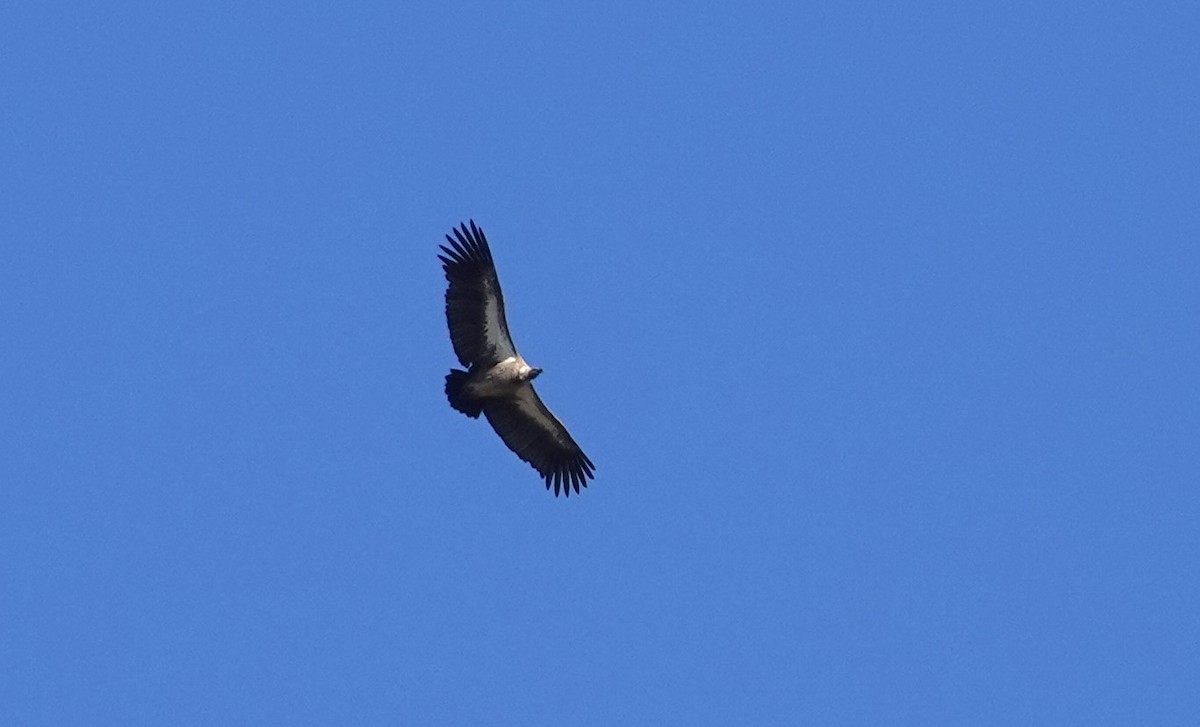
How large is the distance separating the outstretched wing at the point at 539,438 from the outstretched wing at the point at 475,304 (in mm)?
1015

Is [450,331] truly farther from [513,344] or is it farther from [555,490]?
[555,490]

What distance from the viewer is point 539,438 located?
4691 cm

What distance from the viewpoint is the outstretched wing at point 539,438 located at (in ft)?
152

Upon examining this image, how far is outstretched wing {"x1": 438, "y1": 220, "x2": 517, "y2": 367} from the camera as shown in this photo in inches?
1778

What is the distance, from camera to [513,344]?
4538 cm

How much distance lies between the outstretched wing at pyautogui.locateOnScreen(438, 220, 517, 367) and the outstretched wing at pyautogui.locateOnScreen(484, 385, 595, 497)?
1.02 metres

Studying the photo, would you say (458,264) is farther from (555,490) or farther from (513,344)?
(555,490)

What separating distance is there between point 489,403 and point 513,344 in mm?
1289

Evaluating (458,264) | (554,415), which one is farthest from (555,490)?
(458,264)

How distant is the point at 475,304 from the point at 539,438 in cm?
321

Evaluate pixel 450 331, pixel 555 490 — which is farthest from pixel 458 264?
pixel 555 490

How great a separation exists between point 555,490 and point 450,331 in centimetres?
420

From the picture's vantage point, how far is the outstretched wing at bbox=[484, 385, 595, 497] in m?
46.2

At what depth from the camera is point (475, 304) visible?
148ft
